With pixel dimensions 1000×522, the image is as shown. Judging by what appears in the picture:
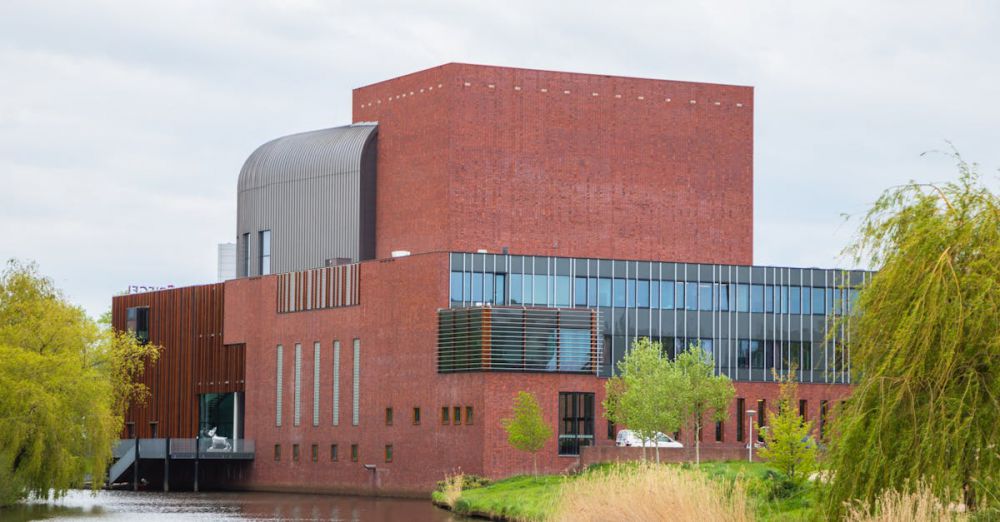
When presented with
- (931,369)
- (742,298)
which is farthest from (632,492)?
(742,298)

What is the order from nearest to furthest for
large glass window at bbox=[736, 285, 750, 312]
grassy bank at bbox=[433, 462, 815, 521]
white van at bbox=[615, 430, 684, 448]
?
1. grassy bank at bbox=[433, 462, 815, 521]
2. white van at bbox=[615, 430, 684, 448]
3. large glass window at bbox=[736, 285, 750, 312]

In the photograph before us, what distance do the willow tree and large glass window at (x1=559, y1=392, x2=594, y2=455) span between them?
53831mm

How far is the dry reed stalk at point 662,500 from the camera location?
29531mm

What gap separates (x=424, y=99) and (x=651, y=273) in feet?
50.3

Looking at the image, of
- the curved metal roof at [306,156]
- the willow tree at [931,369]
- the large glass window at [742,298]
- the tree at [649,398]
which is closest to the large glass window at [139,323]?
the curved metal roof at [306,156]

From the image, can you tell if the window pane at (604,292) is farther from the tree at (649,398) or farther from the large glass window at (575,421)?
the tree at (649,398)

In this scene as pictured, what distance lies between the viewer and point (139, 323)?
10731cm

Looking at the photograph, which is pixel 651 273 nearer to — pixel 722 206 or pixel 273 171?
pixel 722 206

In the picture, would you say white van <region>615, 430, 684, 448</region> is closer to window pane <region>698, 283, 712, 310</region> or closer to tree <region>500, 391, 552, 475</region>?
tree <region>500, 391, 552, 475</region>

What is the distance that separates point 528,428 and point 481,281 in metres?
10.1

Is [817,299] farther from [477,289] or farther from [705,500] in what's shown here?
[705,500]

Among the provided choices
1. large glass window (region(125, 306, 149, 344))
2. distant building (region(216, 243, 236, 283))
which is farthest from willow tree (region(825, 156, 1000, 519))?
distant building (region(216, 243, 236, 283))

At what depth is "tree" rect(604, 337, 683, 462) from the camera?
74.8 metres

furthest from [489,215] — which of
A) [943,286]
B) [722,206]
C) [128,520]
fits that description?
[943,286]
